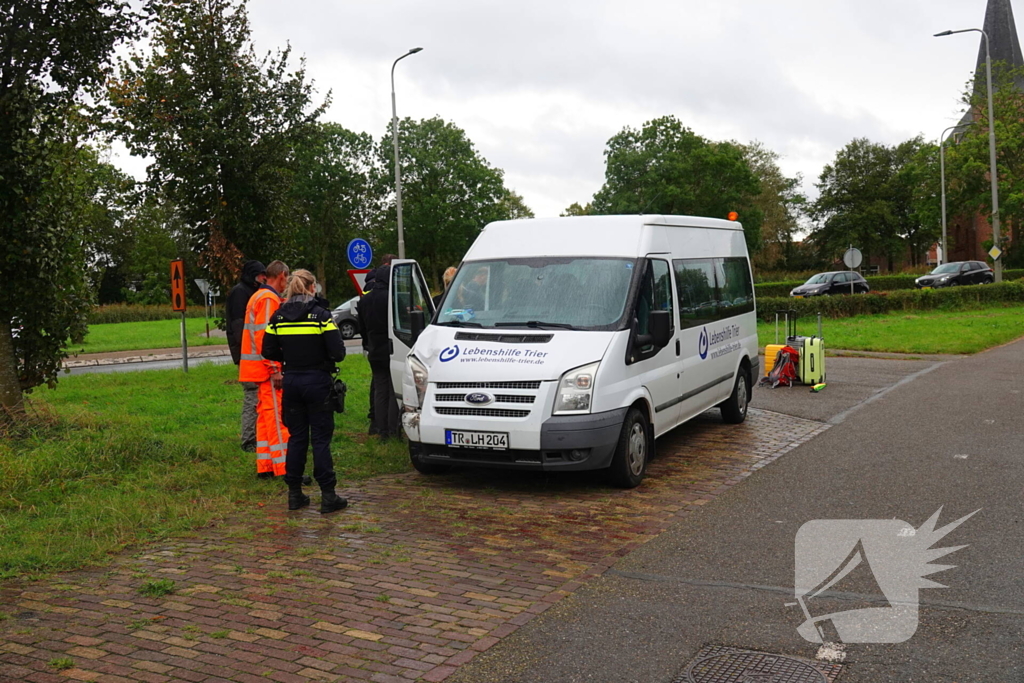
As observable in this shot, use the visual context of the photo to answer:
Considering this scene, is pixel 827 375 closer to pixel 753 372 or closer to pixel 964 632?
pixel 753 372

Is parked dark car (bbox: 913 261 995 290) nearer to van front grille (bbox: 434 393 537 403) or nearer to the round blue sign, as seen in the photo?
the round blue sign

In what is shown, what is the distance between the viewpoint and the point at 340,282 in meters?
69.0

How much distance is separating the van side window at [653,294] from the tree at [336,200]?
187 feet

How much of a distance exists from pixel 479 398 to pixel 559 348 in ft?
2.48

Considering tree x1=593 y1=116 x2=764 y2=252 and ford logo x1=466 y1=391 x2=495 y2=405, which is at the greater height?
tree x1=593 y1=116 x2=764 y2=252

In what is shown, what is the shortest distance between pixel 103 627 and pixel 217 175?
12.6m

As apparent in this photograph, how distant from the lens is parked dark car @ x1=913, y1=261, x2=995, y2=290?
45.5m

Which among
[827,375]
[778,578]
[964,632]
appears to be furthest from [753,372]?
[964,632]

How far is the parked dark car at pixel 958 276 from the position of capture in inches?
1791

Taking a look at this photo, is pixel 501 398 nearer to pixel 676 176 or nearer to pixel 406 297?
pixel 406 297

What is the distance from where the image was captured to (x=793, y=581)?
5.60 metres

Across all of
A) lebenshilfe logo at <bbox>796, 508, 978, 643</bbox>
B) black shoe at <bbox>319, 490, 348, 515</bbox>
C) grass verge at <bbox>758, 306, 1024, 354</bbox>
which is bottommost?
lebenshilfe logo at <bbox>796, 508, 978, 643</bbox>

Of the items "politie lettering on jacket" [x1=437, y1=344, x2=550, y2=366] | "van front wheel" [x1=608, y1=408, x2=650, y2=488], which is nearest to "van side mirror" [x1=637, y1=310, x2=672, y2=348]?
"van front wheel" [x1=608, y1=408, x2=650, y2=488]

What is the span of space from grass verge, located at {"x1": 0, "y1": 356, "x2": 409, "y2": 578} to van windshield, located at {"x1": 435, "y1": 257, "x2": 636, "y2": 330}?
68.5 inches
